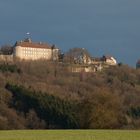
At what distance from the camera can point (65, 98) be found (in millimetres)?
119500

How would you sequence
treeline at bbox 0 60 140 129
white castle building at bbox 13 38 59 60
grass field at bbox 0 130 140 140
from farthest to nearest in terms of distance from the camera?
white castle building at bbox 13 38 59 60 < treeline at bbox 0 60 140 129 < grass field at bbox 0 130 140 140

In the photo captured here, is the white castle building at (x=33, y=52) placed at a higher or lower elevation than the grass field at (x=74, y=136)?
higher

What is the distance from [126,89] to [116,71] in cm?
2766

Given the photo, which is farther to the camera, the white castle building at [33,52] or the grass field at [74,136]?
the white castle building at [33,52]

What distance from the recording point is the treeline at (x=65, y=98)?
64.9 metres

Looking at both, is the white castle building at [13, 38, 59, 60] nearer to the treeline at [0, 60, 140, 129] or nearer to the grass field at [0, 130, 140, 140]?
the treeline at [0, 60, 140, 129]

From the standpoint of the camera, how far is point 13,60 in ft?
569

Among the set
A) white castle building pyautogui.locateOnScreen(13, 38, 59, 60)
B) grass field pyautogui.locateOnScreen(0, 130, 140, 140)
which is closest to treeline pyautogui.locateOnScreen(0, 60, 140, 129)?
white castle building pyautogui.locateOnScreen(13, 38, 59, 60)

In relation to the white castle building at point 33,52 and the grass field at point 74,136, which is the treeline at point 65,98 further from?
the grass field at point 74,136

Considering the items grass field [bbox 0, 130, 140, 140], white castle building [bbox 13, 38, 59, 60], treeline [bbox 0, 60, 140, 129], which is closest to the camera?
grass field [bbox 0, 130, 140, 140]

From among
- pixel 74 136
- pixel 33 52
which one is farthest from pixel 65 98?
pixel 74 136

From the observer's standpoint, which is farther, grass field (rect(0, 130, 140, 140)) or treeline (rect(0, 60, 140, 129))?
treeline (rect(0, 60, 140, 129))

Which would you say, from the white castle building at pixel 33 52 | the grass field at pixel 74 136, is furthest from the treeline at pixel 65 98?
the grass field at pixel 74 136

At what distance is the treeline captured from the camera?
64938 millimetres
